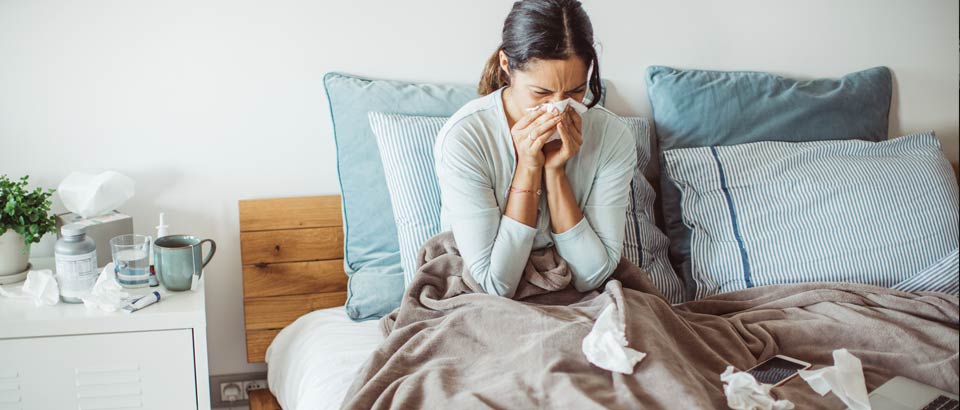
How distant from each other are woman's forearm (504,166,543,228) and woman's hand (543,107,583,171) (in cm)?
3

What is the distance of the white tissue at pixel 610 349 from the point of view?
1.26 meters

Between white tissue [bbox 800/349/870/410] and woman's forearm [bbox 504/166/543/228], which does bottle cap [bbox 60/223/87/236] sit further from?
white tissue [bbox 800/349/870/410]

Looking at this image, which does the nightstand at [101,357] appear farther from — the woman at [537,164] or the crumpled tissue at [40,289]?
the woman at [537,164]

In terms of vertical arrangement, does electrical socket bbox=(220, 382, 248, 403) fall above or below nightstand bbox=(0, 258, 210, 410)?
below

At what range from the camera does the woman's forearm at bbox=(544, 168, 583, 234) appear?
156 cm

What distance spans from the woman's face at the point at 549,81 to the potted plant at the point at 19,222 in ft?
3.51

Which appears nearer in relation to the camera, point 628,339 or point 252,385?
point 628,339

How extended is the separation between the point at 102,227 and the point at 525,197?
0.97 m

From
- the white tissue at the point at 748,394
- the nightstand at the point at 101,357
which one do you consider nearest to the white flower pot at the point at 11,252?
the nightstand at the point at 101,357

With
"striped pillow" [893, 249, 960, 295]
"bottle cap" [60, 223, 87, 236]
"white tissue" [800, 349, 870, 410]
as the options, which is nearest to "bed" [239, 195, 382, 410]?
"bottle cap" [60, 223, 87, 236]

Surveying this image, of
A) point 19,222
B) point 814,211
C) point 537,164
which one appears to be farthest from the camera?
point 814,211

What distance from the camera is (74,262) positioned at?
5.18 ft

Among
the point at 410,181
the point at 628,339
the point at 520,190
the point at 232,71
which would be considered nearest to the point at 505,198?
the point at 520,190

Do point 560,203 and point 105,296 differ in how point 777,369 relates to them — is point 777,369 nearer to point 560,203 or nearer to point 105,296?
point 560,203
